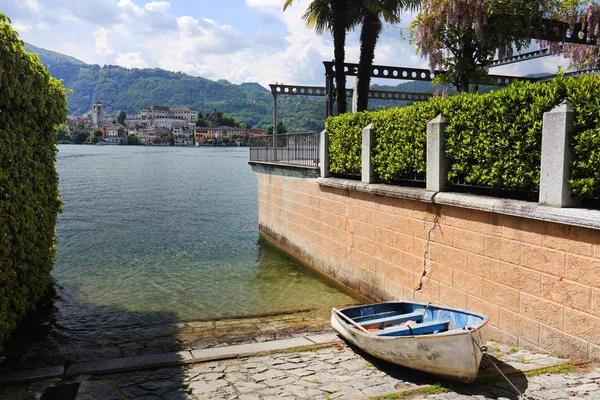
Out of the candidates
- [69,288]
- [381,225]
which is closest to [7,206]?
[69,288]

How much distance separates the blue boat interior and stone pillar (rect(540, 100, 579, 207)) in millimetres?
1929

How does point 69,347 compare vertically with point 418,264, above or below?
below

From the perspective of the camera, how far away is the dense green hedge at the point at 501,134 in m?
6.23

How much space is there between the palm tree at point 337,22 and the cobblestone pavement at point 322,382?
13.2 meters

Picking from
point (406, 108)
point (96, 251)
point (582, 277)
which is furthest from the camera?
point (96, 251)

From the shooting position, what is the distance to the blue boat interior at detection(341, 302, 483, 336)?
6871mm

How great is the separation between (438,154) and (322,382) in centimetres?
468

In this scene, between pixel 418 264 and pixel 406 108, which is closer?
pixel 418 264

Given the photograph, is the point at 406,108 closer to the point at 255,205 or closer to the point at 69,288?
the point at 69,288

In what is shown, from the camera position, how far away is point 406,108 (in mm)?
10086

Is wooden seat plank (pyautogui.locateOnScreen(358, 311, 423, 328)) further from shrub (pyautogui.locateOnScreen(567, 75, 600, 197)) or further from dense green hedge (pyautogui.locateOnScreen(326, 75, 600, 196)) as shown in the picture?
shrub (pyautogui.locateOnScreen(567, 75, 600, 197))

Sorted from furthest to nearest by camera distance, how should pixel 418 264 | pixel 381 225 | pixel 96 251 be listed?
1. pixel 96 251
2. pixel 381 225
3. pixel 418 264

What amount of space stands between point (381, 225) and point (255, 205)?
2212 centimetres

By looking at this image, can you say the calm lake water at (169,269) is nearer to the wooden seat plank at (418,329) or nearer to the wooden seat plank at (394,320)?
the wooden seat plank at (394,320)
